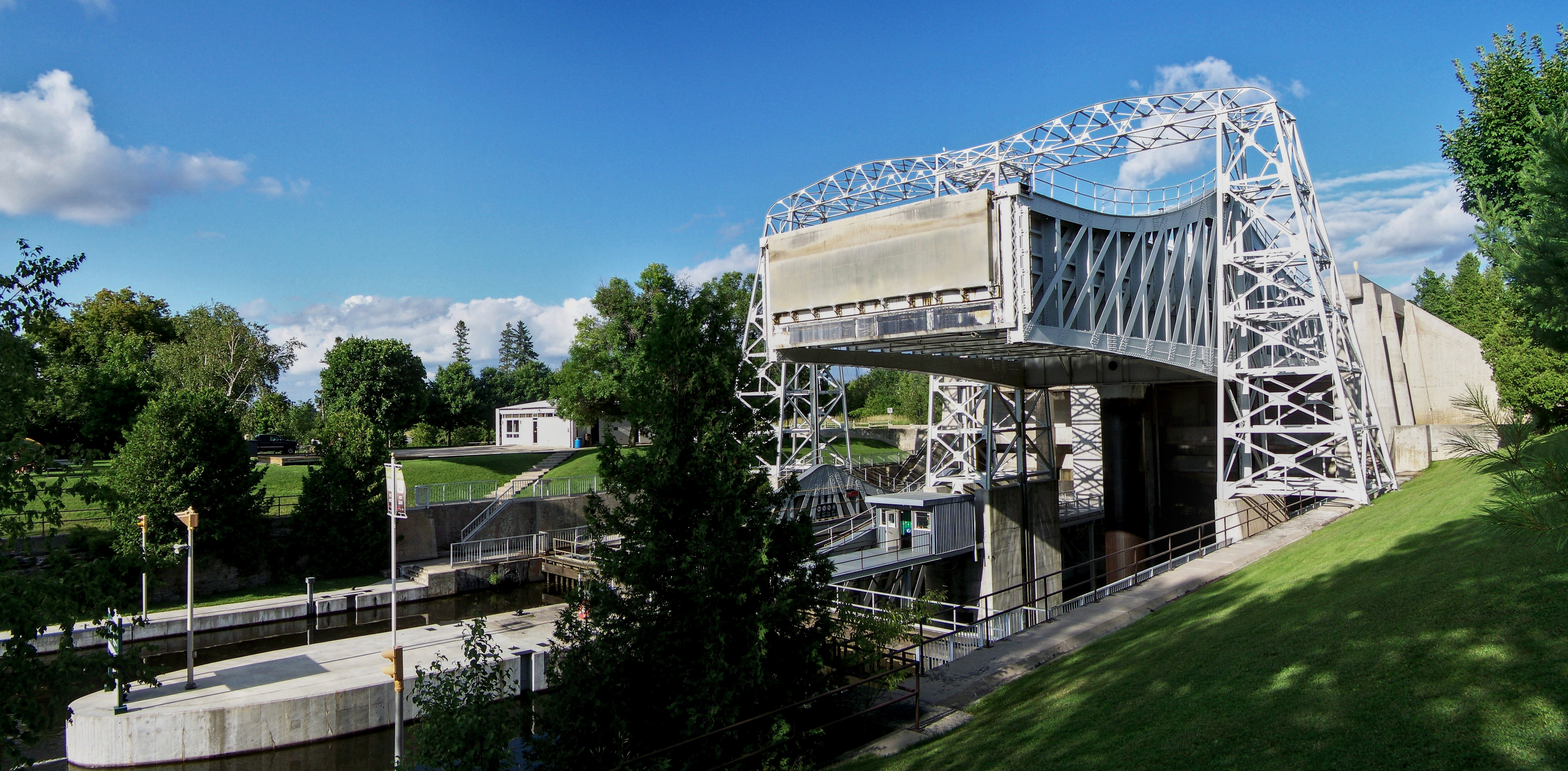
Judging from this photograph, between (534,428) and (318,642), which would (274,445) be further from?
(318,642)

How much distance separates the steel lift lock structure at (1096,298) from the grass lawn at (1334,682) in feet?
17.0

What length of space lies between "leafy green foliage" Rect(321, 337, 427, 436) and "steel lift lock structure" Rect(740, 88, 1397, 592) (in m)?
33.0

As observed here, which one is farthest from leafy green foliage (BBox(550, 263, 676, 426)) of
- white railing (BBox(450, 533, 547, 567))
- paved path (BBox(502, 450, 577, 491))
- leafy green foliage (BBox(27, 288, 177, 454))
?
leafy green foliage (BBox(27, 288, 177, 454))

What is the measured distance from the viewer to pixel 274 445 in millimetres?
51750

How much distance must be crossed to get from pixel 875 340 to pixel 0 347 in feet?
52.0

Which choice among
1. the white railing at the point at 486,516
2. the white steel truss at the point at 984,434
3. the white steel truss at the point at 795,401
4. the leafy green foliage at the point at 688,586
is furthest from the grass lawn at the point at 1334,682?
the white railing at the point at 486,516

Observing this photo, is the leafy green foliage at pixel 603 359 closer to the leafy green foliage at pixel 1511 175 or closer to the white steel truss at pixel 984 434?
the white steel truss at pixel 984 434

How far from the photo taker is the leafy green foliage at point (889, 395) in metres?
73.2

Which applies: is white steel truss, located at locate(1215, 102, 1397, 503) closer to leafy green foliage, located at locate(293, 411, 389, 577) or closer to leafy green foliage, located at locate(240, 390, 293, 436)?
leafy green foliage, located at locate(293, 411, 389, 577)

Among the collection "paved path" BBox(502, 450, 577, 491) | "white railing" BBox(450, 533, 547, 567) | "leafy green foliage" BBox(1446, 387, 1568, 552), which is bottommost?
"white railing" BBox(450, 533, 547, 567)

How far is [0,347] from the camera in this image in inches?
259

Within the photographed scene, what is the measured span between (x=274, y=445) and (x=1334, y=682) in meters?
57.4

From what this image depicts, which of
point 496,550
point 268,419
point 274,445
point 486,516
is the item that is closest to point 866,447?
point 486,516

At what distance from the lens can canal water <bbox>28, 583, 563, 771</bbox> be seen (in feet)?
55.9
